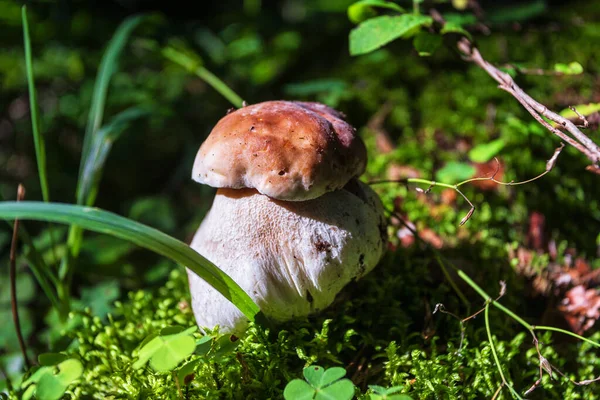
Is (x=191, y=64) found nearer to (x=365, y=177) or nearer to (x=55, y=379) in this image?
(x=365, y=177)

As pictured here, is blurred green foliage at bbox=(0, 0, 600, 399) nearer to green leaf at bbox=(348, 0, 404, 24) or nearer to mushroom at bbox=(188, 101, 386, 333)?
mushroom at bbox=(188, 101, 386, 333)

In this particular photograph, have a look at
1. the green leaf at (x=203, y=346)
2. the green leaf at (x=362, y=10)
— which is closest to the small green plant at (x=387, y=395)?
the green leaf at (x=203, y=346)

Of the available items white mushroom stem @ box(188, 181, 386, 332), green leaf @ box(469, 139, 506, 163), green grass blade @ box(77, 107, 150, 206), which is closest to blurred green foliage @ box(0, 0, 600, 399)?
green leaf @ box(469, 139, 506, 163)

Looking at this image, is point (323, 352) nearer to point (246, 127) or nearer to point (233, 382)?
point (233, 382)

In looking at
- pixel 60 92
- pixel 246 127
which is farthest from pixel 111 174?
pixel 246 127

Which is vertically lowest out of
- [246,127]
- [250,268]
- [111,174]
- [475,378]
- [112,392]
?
[111,174]

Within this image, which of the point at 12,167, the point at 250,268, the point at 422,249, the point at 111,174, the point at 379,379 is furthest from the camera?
the point at 12,167
